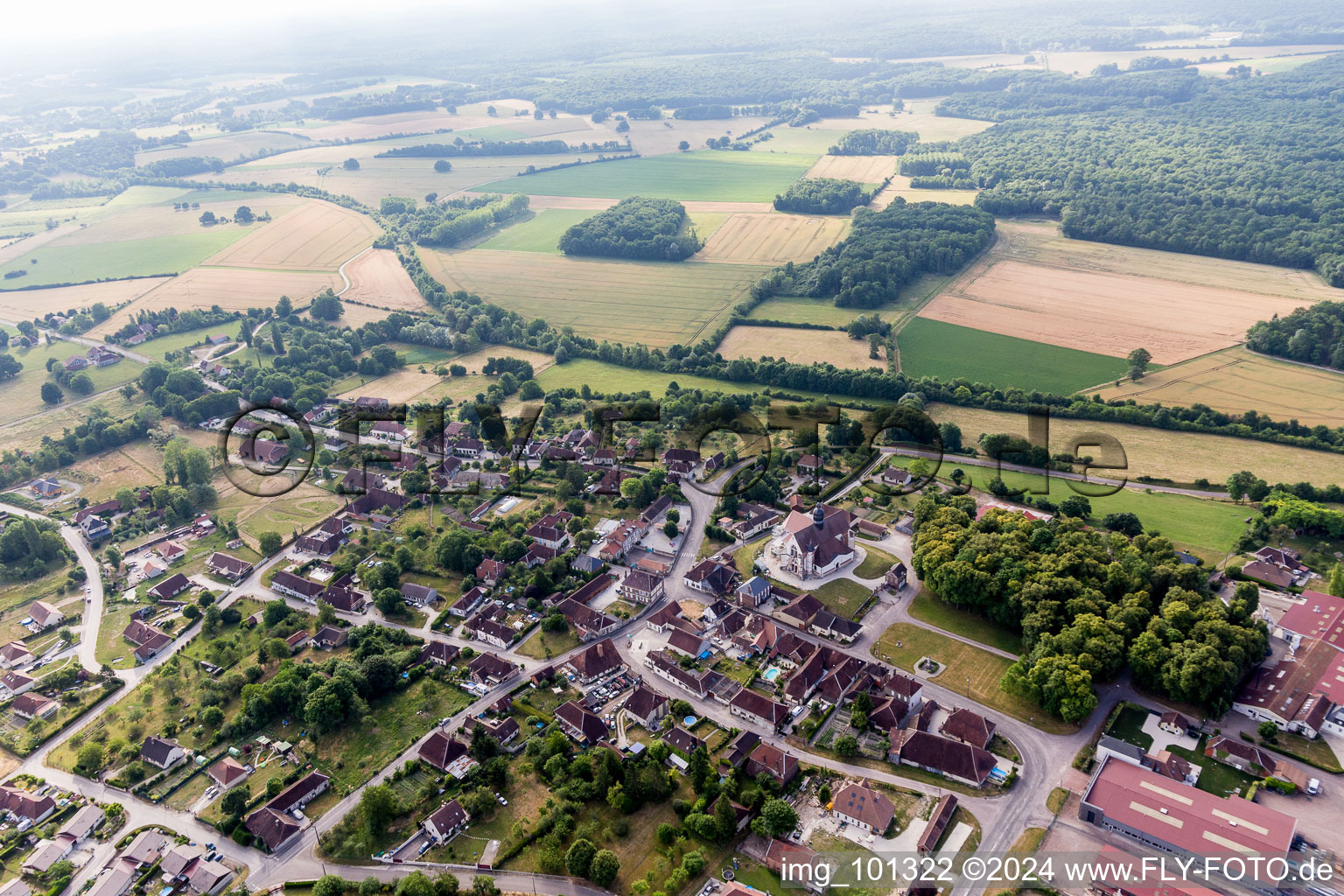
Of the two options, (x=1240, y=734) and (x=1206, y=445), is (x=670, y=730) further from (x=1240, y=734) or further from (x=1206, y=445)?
(x=1206, y=445)

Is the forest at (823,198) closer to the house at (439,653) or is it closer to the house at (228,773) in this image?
the house at (439,653)

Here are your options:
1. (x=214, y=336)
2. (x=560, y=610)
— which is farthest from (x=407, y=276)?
(x=560, y=610)

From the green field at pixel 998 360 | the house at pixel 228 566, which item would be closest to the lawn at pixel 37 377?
the house at pixel 228 566

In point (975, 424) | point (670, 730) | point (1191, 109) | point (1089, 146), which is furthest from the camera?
point (1191, 109)

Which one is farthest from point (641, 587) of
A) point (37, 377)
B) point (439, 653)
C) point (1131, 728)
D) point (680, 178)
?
point (680, 178)

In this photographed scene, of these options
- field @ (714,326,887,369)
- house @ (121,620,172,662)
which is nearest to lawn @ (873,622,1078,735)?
field @ (714,326,887,369)

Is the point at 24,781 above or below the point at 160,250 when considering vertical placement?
below
